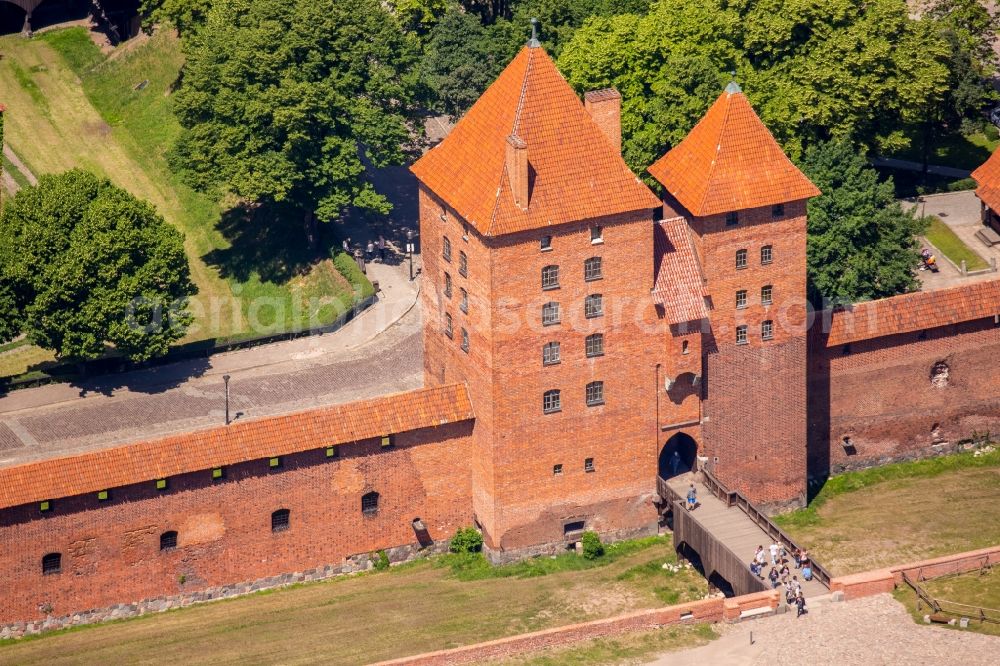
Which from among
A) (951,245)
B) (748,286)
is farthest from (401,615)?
(951,245)

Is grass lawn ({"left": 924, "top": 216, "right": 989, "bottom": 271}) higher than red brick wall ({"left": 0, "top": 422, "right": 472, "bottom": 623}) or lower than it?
higher

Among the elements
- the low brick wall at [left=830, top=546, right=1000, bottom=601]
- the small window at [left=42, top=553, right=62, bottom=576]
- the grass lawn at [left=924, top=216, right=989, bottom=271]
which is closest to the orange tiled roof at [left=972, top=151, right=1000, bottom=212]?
the grass lawn at [left=924, top=216, right=989, bottom=271]

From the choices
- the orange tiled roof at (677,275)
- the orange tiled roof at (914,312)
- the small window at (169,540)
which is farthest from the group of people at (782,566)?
the small window at (169,540)

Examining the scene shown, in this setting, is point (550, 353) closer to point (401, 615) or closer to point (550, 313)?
point (550, 313)

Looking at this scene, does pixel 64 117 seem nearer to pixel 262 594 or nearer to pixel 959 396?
pixel 262 594

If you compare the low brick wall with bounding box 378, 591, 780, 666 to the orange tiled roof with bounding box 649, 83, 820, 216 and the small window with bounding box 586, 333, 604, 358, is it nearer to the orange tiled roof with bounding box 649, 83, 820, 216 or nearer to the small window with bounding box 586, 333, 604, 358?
the small window with bounding box 586, 333, 604, 358

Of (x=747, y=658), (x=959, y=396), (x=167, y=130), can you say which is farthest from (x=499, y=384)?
(x=167, y=130)
